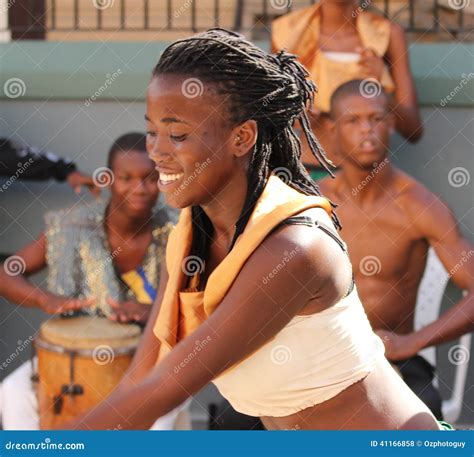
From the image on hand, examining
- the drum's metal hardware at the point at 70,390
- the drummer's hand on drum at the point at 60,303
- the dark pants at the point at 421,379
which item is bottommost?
the drum's metal hardware at the point at 70,390

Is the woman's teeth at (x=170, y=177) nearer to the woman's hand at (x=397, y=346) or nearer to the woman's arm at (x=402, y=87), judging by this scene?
the woman's hand at (x=397, y=346)

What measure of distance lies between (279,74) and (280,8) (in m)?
1.64

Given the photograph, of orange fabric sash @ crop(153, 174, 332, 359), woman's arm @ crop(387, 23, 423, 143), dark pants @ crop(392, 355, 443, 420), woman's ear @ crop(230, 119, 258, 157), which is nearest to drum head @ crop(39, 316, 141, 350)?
dark pants @ crop(392, 355, 443, 420)

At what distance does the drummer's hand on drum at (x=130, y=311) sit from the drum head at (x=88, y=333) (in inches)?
0.9

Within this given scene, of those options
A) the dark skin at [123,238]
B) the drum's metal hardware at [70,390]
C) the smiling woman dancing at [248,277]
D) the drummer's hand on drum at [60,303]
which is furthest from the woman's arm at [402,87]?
the smiling woman dancing at [248,277]

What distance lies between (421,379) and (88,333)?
115cm

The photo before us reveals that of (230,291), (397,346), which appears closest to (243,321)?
(230,291)

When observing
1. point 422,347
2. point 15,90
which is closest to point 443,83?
point 422,347

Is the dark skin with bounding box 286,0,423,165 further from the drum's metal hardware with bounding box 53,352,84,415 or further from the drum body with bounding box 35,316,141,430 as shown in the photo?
the drum's metal hardware with bounding box 53,352,84,415

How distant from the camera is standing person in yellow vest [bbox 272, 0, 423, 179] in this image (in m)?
3.96

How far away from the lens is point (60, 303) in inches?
157

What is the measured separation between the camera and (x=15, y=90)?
4090 mm

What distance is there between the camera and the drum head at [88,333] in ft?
12.6

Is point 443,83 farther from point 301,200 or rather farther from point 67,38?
point 301,200
